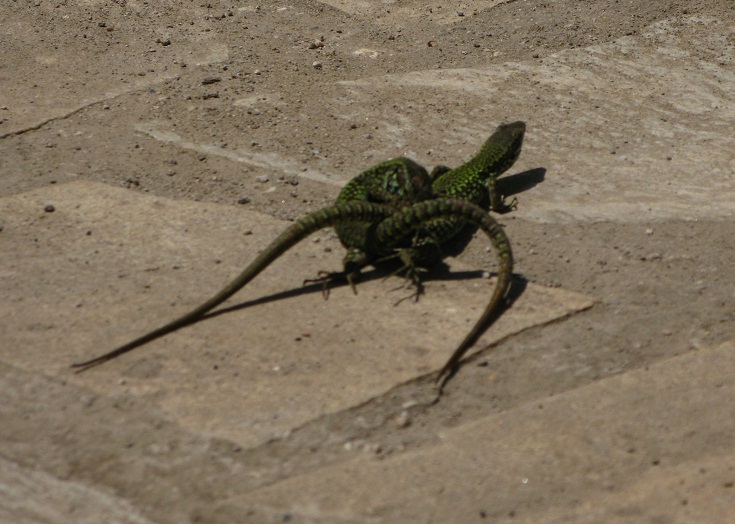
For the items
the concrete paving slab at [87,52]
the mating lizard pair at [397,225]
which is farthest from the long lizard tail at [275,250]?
the concrete paving slab at [87,52]

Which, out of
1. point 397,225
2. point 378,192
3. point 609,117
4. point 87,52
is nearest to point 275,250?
point 397,225

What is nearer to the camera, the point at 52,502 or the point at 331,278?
the point at 52,502

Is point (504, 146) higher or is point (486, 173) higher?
point (504, 146)

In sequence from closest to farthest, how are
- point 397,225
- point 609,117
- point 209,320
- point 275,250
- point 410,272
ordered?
point 209,320, point 275,250, point 410,272, point 397,225, point 609,117

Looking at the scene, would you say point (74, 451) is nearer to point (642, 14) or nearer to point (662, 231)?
point (662, 231)

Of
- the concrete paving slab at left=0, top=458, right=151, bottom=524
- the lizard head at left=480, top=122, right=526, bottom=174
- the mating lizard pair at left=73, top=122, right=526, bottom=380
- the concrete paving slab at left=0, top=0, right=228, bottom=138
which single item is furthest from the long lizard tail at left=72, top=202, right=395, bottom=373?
the concrete paving slab at left=0, top=0, right=228, bottom=138

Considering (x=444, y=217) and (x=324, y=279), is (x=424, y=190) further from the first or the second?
(x=324, y=279)

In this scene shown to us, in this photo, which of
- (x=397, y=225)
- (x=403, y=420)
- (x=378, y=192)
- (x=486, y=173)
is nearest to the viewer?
(x=403, y=420)
